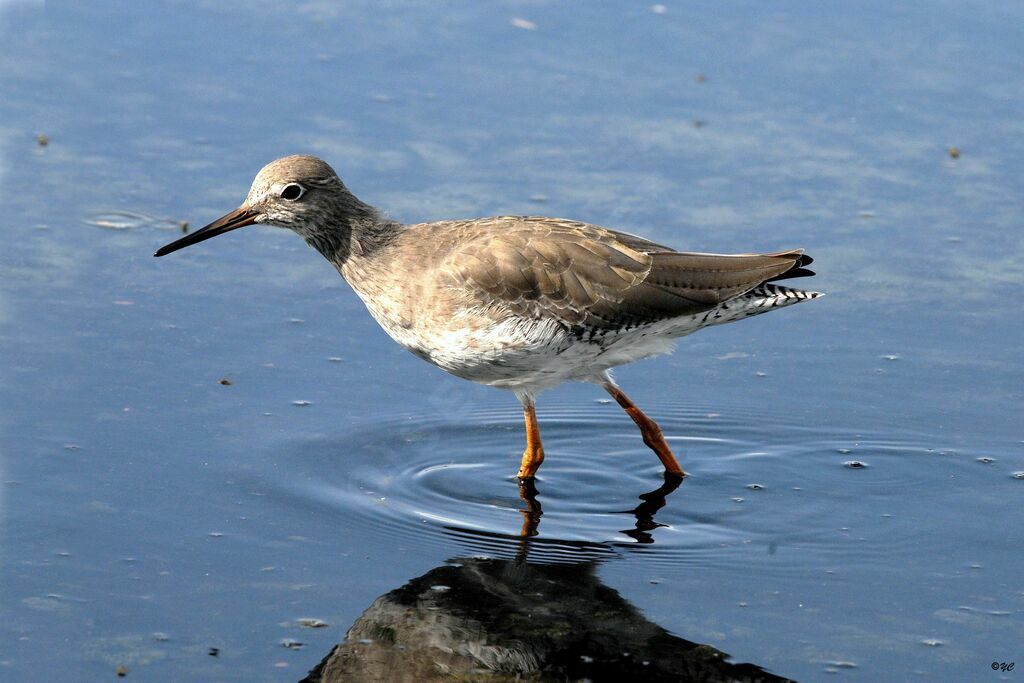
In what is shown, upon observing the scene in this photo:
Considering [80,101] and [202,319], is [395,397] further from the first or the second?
[80,101]

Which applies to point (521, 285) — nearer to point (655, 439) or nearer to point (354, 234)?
point (354, 234)

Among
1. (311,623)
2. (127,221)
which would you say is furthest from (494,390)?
(311,623)

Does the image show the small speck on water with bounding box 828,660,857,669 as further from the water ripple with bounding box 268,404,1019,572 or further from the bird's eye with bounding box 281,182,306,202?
the bird's eye with bounding box 281,182,306,202

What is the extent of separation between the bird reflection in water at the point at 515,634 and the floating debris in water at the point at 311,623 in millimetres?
140

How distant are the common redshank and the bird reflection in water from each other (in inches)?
51.8

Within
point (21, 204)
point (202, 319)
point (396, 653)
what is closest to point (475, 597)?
point (396, 653)

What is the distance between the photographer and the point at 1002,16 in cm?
1470

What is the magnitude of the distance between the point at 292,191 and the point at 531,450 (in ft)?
6.80

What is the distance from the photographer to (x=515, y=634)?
288 inches

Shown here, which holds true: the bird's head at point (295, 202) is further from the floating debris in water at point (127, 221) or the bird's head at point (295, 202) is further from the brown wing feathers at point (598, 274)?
the floating debris in water at point (127, 221)

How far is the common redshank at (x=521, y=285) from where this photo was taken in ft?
29.3

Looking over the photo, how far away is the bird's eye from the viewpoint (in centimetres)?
909

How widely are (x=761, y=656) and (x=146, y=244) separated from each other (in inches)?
236

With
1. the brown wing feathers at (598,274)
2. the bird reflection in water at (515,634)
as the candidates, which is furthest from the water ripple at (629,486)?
the brown wing feathers at (598,274)
